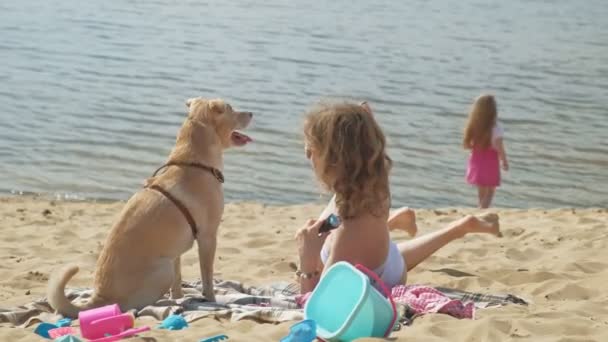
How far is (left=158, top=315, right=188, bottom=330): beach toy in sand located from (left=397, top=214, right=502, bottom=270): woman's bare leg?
5.91 ft

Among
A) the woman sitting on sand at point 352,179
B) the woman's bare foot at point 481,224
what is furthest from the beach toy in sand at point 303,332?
the woman's bare foot at point 481,224

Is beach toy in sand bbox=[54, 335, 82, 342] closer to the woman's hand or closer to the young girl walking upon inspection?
the woman's hand

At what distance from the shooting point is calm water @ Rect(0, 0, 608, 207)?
40.1 ft

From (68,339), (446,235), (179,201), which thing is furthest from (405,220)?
(68,339)

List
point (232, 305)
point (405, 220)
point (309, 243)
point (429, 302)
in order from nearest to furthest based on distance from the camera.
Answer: point (429, 302), point (309, 243), point (232, 305), point (405, 220)

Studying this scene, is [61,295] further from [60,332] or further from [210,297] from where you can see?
[210,297]

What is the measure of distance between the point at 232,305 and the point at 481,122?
5.63 meters

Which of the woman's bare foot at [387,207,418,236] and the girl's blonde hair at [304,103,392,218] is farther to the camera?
the woman's bare foot at [387,207,418,236]

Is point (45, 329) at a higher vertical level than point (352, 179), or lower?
lower

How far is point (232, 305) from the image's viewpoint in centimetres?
624

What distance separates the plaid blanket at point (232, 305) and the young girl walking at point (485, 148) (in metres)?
4.57

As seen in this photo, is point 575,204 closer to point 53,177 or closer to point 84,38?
point 53,177

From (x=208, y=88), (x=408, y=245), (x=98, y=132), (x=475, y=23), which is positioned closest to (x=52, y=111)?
(x=98, y=132)

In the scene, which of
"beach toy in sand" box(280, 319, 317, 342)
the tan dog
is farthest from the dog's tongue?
"beach toy in sand" box(280, 319, 317, 342)
